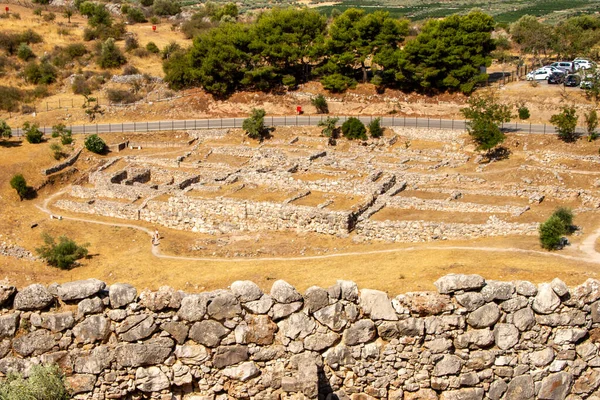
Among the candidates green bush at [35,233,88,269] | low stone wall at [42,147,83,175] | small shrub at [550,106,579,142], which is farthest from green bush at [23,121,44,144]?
small shrub at [550,106,579,142]

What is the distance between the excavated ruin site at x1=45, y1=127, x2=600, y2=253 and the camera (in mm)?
35781

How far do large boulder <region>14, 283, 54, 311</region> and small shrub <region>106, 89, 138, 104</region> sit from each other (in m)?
57.4

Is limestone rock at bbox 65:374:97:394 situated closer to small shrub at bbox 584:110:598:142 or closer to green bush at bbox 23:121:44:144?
small shrub at bbox 584:110:598:142

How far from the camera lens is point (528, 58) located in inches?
3184

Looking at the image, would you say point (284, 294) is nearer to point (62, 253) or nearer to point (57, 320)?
point (57, 320)

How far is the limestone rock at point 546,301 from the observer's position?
11.9 metres

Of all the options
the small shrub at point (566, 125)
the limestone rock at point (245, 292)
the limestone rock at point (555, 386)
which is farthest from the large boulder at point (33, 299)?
the small shrub at point (566, 125)

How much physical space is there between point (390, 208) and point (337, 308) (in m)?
26.5

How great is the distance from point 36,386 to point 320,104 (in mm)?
53557

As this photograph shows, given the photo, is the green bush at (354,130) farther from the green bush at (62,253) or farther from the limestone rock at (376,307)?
the limestone rock at (376,307)

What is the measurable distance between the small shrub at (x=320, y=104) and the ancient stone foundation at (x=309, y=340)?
5159cm

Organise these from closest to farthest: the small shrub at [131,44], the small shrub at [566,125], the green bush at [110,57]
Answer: the small shrub at [566,125], the green bush at [110,57], the small shrub at [131,44]

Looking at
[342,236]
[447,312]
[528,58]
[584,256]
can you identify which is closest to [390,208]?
[342,236]

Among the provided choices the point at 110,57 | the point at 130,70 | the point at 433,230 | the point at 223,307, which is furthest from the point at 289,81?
the point at 223,307
